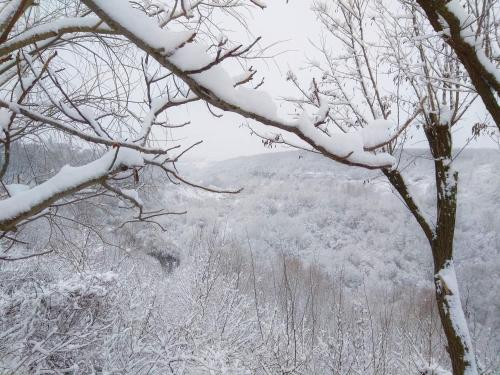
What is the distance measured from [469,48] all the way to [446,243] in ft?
6.75

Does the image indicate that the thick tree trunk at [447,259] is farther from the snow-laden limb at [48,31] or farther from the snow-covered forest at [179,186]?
the snow-laden limb at [48,31]

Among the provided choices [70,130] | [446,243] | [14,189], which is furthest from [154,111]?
[446,243]

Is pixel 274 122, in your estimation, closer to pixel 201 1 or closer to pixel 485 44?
pixel 201 1

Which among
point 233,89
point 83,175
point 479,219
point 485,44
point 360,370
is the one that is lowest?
point 479,219

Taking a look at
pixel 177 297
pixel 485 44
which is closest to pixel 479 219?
pixel 177 297

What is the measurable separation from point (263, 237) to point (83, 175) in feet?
128

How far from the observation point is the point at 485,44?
3.57 meters

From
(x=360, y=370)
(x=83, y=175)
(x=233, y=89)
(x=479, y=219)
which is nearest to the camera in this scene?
(x=233, y=89)

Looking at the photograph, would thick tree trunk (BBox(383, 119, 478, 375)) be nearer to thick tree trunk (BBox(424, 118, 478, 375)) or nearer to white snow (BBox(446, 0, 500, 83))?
thick tree trunk (BBox(424, 118, 478, 375))

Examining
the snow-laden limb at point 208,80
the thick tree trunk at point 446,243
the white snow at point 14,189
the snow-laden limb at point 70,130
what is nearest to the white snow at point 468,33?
the thick tree trunk at point 446,243

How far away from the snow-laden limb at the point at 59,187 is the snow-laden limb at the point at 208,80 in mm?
338

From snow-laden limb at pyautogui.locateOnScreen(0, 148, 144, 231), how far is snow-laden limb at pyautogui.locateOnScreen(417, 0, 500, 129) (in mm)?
2326

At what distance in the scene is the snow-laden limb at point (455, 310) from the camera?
3.44 m

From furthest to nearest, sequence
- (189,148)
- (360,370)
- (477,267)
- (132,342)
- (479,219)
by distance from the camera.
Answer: (479,219) < (477,267) < (360,370) < (132,342) < (189,148)
